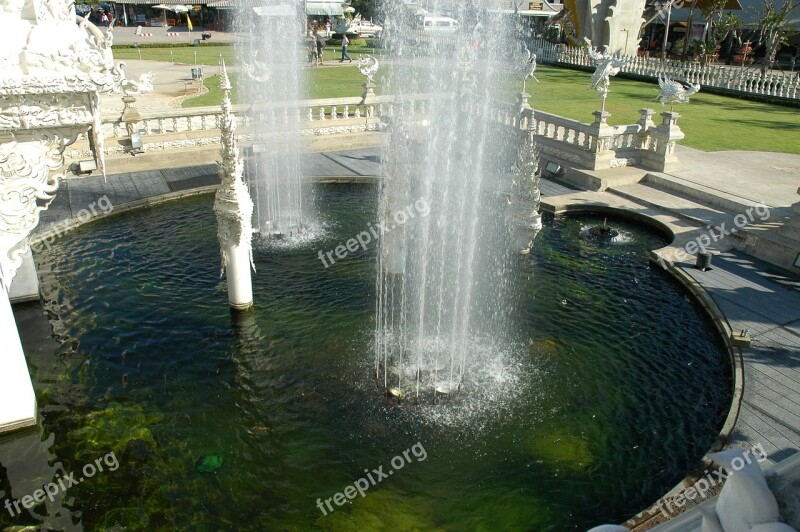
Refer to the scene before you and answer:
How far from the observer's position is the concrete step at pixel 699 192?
60.0 feet

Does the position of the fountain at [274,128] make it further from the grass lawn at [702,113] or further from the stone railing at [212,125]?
the grass lawn at [702,113]

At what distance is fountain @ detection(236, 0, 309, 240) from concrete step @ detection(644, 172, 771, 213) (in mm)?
12311

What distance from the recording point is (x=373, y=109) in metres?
27.9

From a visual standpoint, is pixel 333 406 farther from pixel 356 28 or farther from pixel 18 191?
pixel 356 28

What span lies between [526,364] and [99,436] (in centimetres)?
727

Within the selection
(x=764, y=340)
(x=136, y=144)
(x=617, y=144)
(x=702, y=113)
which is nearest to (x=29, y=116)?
(x=764, y=340)

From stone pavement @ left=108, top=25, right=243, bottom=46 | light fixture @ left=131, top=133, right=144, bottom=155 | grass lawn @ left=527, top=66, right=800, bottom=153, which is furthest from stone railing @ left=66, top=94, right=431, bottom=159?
stone pavement @ left=108, top=25, right=243, bottom=46

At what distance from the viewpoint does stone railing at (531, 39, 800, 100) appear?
3941cm

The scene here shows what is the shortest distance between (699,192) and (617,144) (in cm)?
400

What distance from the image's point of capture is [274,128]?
20969 millimetres

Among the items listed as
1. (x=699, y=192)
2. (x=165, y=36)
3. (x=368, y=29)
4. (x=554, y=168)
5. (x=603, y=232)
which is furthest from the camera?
(x=368, y=29)

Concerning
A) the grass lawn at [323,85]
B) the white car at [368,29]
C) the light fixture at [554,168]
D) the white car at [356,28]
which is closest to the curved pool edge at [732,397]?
the light fixture at [554,168]

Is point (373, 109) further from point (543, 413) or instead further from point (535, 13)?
point (535, 13)

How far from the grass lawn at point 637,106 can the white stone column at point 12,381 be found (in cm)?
2419
